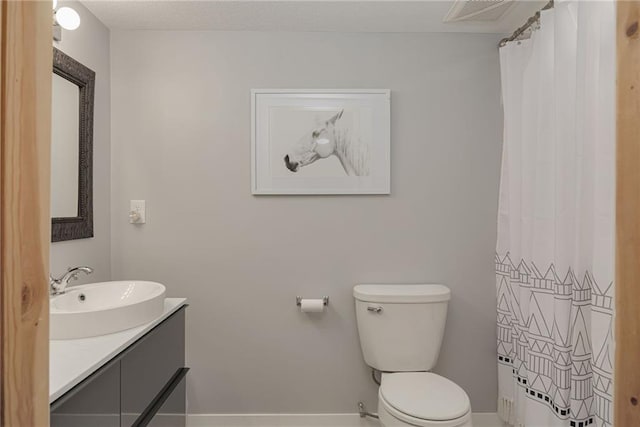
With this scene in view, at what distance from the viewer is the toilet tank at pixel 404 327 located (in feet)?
5.78

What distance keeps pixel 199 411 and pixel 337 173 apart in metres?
1.49

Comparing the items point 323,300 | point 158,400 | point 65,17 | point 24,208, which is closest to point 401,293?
point 323,300

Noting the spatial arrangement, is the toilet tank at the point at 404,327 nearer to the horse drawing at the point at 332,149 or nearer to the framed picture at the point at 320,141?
the framed picture at the point at 320,141

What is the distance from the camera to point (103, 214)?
1853 millimetres

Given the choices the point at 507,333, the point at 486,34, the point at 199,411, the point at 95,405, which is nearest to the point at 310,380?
the point at 199,411

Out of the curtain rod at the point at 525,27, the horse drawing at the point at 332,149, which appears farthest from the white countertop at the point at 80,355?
the curtain rod at the point at 525,27

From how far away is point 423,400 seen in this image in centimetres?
146

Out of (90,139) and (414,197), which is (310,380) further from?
(90,139)

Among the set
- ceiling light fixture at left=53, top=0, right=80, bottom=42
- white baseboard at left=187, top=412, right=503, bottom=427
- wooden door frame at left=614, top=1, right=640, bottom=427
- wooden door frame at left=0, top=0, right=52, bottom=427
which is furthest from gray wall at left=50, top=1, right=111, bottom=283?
wooden door frame at left=614, top=1, right=640, bottom=427

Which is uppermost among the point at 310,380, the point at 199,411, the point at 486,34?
the point at 486,34

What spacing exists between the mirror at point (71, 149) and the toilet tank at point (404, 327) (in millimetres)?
1375

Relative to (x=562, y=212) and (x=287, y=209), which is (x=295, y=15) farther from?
(x=562, y=212)

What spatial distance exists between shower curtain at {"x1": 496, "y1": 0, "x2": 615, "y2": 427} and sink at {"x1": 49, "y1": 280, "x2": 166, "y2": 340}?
1489 mm

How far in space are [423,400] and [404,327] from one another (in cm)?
36
